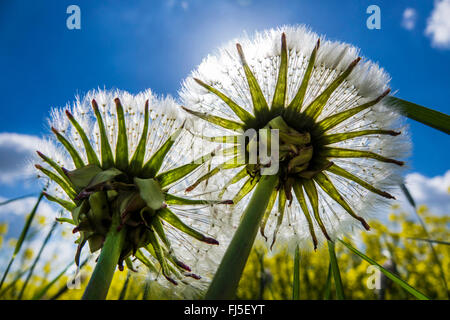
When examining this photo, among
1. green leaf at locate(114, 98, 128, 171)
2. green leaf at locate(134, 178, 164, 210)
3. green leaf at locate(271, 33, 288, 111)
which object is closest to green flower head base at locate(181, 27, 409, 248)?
green leaf at locate(271, 33, 288, 111)

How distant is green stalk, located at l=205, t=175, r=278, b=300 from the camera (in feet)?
3.77

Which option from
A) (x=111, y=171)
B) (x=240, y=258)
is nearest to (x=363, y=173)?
(x=240, y=258)

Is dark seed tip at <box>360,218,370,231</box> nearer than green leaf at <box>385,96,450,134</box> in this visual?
No

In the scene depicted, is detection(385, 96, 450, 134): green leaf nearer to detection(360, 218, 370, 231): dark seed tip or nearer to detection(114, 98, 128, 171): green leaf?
detection(360, 218, 370, 231): dark seed tip

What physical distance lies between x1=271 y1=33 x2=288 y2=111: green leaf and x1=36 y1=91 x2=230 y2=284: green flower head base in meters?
0.48

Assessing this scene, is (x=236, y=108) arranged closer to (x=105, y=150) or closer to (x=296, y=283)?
(x=105, y=150)

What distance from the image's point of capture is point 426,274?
9172 mm

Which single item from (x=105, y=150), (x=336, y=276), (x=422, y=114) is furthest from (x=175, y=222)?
(x=422, y=114)

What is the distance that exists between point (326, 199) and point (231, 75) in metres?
0.82

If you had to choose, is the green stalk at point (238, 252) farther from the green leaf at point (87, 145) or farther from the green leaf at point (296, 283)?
the green leaf at point (87, 145)

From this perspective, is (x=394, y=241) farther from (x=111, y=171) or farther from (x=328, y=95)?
(x=111, y=171)

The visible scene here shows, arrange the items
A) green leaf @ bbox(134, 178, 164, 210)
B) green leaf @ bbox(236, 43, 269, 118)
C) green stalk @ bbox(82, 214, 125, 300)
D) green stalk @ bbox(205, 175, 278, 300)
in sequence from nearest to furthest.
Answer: green stalk @ bbox(205, 175, 278, 300)
green stalk @ bbox(82, 214, 125, 300)
green leaf @ bbox(134, 178, 164, 210)
green leaf @ bbox(236, 43, 269, 118)

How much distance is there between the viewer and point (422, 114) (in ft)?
4.64

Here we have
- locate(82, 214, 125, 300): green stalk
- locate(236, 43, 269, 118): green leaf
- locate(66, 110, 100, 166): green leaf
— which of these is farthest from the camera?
locate(236, 43, 269, 118): green leaf
